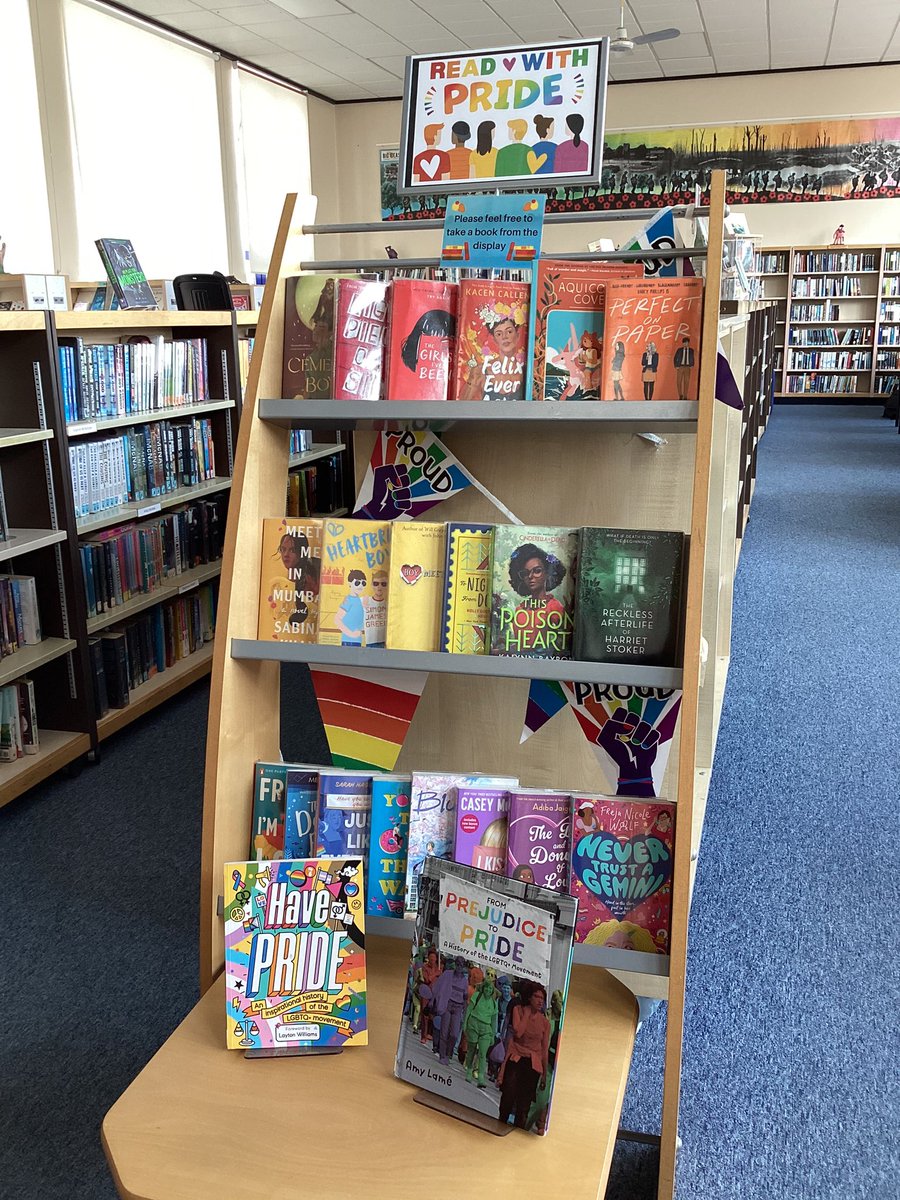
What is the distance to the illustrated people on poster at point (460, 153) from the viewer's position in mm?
1596

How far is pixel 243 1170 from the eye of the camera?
1132 mm

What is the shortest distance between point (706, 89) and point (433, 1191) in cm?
1318

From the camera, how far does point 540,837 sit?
4.77ft

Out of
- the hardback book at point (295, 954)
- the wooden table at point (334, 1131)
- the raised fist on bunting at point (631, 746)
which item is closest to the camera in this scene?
the wooden table at point (334, 1131)

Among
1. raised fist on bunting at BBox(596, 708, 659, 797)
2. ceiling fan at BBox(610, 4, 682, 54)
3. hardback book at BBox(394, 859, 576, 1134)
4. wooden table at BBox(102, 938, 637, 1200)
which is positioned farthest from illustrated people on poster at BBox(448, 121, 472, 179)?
ceiling fan at BBox(610, 4, 682, 54)

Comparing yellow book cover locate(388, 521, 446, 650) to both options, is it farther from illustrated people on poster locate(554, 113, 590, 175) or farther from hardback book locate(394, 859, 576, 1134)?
illustrated people on poster locate(554, 113, 590, 175)

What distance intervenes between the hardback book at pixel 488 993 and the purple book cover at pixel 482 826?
196 millimetres

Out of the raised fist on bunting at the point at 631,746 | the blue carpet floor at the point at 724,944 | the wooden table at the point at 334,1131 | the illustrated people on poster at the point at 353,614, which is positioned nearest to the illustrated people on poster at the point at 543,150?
the illustrated people on poster at the point at 353,614

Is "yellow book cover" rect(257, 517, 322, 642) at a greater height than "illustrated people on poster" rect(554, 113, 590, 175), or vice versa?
"illustrated people on poster" rect(554, 113, 590, 175)

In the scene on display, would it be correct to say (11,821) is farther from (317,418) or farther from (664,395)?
(664,395)

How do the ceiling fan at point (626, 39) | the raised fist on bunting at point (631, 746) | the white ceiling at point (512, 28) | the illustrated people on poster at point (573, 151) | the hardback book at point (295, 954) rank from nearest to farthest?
the hardback book at point (295, 954) < the illustrated people on poster at point (573, 151) < the raised fist on bunting at point (631, 746) < the ceiling fan at point (626, 39) < the white ceiling at point (512, 28)

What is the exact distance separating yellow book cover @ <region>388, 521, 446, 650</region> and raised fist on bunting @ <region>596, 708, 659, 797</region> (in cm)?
38

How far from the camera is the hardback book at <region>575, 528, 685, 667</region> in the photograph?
1402 millimetres

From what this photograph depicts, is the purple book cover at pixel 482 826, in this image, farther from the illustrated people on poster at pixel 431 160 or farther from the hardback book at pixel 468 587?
the illustrated people on poster at pixel 431 160
